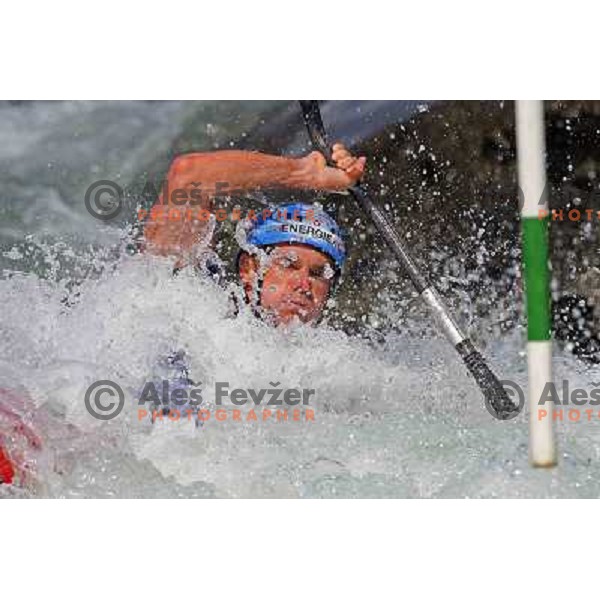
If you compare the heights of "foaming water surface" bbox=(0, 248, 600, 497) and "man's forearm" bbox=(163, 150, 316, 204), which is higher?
"man's forearm" bbox=(163, 150, 316, 204)

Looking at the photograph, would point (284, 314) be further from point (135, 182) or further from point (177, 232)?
point (135, 182)

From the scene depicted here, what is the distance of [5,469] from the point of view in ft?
6.30

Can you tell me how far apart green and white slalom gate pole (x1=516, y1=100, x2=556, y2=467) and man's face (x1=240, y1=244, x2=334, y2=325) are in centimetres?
40

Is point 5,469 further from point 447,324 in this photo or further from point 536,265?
point 536,265

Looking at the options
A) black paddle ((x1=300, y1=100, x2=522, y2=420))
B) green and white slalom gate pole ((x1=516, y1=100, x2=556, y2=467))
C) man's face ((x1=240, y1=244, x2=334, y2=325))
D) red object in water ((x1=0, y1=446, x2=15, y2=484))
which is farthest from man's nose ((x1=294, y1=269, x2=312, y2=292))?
red object in water ((x1=0, y1=446, x2=15, y2=484))

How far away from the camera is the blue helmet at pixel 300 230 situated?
1.90 metres

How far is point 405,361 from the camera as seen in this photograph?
6.31 ft

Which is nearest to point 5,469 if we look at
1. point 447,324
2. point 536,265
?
point 447,324

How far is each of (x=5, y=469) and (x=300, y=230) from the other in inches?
30.2

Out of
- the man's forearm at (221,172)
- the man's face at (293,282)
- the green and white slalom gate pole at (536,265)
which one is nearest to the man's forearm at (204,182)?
the man's forearm at (221,172)

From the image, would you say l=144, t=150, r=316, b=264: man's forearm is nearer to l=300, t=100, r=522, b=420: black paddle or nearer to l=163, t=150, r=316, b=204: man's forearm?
l=163, t=150, r=316, b=204: man's forearm

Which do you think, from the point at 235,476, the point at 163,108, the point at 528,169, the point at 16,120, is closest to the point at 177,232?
the point at 163,108

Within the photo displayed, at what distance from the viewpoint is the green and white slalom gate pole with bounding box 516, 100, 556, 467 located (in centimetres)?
188

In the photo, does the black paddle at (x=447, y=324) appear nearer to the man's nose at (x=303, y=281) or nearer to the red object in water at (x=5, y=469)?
the man's nose at (x=303, y=281)
